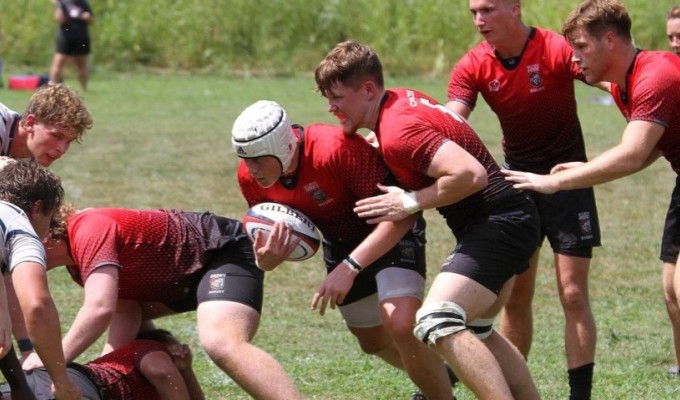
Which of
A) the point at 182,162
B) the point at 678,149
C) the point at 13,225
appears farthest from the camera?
the point at 182,162

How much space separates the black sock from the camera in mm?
5875

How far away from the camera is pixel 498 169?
5.32m

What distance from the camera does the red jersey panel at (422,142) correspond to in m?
5.00

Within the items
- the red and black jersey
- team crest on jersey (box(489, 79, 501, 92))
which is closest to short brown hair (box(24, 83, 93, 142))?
the red and black jersey

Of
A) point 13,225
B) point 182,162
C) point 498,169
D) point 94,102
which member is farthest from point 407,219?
point 94,102

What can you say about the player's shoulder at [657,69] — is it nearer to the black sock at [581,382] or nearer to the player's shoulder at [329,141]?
the player's shoulder at [329,141]

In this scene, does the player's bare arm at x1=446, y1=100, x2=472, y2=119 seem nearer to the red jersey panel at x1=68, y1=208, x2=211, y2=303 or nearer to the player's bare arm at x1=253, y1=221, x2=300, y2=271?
the player's bare arm at x1=253, y1=221, x2=300, y2=271

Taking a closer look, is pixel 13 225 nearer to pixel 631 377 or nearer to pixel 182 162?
pixel 631 377

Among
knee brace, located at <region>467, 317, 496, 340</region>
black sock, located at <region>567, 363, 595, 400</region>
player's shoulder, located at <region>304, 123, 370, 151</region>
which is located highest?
player's shoulder, located at <region>304, 123, 370, 151</region>

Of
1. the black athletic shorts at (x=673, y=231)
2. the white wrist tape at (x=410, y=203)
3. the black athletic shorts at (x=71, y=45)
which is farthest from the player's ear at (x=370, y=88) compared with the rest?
the black athletic shorts at (x=71, y=45)

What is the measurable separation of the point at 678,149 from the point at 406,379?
1.83 meters

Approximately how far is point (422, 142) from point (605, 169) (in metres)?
0.80

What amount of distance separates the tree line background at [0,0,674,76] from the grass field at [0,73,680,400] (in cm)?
331

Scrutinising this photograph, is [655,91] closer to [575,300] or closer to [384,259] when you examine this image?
A: [575,300]
